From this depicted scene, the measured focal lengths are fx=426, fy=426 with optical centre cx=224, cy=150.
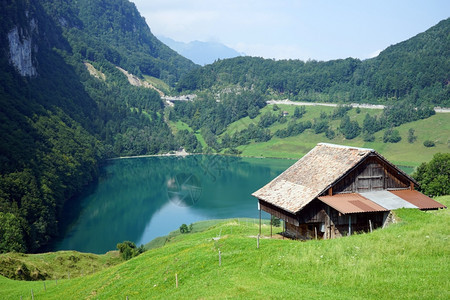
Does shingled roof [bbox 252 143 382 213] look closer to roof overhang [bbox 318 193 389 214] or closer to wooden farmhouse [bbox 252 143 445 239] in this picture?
wooden farmhouse [bbox 252 143 445 239]

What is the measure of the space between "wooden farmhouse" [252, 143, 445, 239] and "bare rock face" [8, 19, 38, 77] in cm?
16886

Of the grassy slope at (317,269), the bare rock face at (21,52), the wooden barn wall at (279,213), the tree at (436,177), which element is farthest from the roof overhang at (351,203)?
the bare rock face at (21,52)

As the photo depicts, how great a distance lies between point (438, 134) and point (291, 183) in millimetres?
175300

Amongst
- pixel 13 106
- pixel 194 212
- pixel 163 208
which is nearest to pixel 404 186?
pixel 194 212

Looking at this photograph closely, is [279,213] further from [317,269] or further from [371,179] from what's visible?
[317,269]

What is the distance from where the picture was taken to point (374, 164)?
3762 centimetres

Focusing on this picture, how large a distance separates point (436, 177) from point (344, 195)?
→ 149 ft

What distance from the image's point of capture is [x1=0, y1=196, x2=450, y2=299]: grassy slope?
20.9 metres

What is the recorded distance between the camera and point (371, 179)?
3756 cm

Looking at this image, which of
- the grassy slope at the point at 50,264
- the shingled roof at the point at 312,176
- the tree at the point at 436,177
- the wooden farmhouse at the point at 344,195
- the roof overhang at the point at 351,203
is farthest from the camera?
the tree at the point at 436,177

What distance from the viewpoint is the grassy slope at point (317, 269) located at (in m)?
A: 20.9

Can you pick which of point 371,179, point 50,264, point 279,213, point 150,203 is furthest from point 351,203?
point 150,203

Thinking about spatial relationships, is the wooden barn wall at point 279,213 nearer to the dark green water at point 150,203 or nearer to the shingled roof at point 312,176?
the shingled roof at point 312,176

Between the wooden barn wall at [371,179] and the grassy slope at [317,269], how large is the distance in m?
5.26
